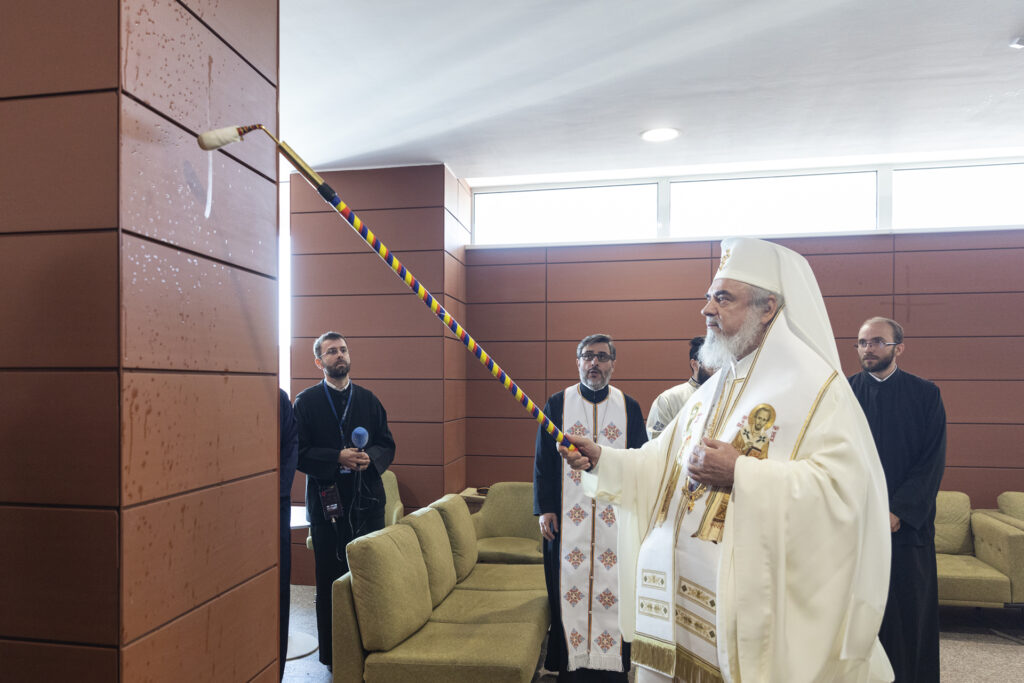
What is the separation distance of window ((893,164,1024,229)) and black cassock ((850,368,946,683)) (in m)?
2.61

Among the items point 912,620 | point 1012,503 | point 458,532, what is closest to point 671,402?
point 458,532

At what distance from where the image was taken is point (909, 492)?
10.4 ft

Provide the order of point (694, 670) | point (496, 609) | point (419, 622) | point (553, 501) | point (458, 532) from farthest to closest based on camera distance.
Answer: point (458, 532) → point (553, 501) → point (496, 609) → point (419, 622) → point (694, 670)

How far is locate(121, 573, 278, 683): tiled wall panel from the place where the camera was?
143 centimetres

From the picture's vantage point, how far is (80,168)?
136 centimetres

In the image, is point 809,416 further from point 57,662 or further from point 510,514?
point 510,514

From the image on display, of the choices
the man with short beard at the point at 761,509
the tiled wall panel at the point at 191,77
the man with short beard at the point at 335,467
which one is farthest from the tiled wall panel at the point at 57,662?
the man with short beard at the point at 335,467

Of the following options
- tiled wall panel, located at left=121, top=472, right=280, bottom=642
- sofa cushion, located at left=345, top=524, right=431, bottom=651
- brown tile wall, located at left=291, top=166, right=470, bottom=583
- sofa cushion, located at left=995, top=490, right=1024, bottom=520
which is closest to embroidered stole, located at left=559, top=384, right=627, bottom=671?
sofa cushion, located at left=345, top=524, right=431, bottom=651

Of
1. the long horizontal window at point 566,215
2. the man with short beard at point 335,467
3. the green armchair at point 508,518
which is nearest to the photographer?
the man with short beard at point 335,467

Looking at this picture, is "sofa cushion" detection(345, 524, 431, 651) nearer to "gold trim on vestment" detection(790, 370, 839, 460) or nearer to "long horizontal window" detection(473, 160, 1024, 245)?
"gold trim on vestment" detection(790, 370, 839, 460)

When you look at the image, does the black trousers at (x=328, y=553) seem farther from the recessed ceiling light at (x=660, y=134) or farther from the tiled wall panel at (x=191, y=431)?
the recessed ceiling light at (x=660, y=134)

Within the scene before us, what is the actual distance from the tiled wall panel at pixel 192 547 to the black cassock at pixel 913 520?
8.82 feet

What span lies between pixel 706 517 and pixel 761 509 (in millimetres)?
228

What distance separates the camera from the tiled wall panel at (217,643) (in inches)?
56.2
